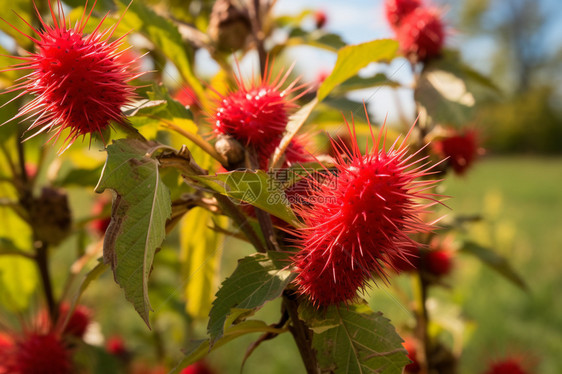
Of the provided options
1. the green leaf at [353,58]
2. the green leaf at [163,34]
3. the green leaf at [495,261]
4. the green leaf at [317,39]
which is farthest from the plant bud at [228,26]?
the green leaf at [495,261]

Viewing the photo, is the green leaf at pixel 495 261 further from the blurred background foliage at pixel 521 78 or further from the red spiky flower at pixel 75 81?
the blurred background foliage at pixel 521 78

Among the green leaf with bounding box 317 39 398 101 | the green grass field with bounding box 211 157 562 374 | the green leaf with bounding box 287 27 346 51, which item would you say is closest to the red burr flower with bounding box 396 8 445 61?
the green leaf with bounding box 287 27 346 51

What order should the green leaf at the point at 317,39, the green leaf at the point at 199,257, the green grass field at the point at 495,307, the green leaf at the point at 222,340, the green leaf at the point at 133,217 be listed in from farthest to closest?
the green grass field at the point at 495,307, the green leaf at the point at 317,39, the green leaf at the point at 199,257, the green leaf at the point at 222,340, the green leaf at the point at 133,217

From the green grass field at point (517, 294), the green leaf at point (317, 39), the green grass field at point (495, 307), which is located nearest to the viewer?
the green leaf at point (317, 39)

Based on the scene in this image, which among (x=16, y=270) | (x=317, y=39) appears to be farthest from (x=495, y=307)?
(x=16, y=270)

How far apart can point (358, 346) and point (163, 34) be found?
678 millimetres

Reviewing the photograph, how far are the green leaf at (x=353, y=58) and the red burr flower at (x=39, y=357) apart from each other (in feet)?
2.82

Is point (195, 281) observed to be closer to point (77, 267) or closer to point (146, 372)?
point (77, 267)

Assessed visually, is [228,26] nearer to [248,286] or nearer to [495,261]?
[248,286]

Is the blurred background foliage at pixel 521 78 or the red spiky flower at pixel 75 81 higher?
the blurred background foliage at pixel 521 78

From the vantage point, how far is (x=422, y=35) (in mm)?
1253

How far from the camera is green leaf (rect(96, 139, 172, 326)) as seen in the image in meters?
0.56

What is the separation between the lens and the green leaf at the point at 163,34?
34.3 inches

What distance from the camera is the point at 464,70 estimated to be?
4.25 feet
